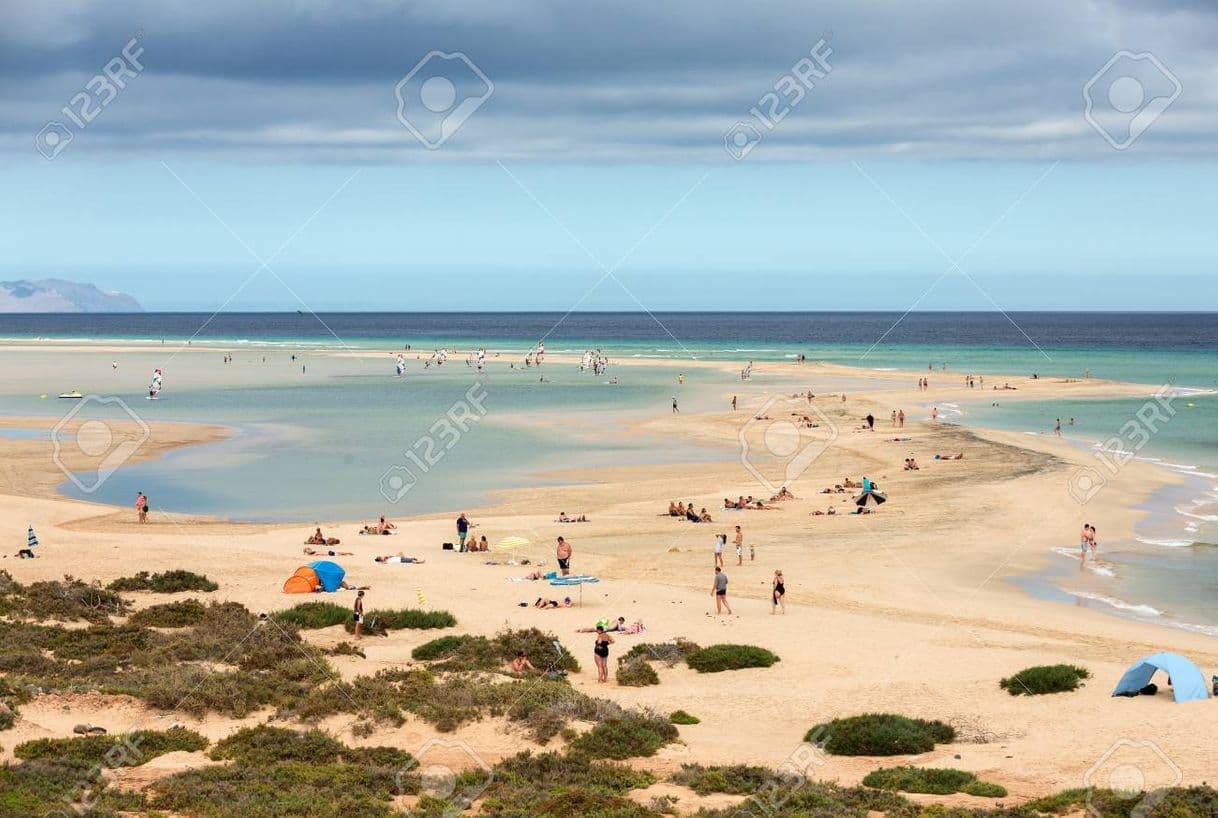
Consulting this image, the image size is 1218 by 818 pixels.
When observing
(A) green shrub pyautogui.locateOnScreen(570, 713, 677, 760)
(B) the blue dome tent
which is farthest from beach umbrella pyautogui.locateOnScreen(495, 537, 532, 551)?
(A) green shrub pyautogui.locateOnScreen(570, 713, 677, 760)

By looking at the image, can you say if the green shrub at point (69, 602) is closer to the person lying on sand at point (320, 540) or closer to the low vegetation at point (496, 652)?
the low vegetation at point (496, 652)

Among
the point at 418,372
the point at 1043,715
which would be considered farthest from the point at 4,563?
the point at 418,372

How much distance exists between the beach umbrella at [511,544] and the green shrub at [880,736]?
1625 cm

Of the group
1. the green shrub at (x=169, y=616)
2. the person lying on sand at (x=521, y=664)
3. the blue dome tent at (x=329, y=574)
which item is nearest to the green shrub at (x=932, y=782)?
the person lying on sand at (x=521, y=664)

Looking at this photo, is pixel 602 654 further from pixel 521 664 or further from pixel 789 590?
pixel 789 590

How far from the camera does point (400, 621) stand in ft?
85.3

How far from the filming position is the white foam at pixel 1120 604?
28.4 meters

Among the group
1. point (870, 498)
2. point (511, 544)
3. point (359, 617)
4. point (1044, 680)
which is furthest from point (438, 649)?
point (870, 498)

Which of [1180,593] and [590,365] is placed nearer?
[1180,593]

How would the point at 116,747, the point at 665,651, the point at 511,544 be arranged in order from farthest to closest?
the point at 511,544 → the point at 665,651 → the point at 116,747

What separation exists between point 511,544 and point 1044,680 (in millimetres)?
16825

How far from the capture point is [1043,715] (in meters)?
20.0

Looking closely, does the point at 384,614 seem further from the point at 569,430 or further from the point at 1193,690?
the point at 569,430

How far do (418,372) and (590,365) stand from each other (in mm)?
16768
